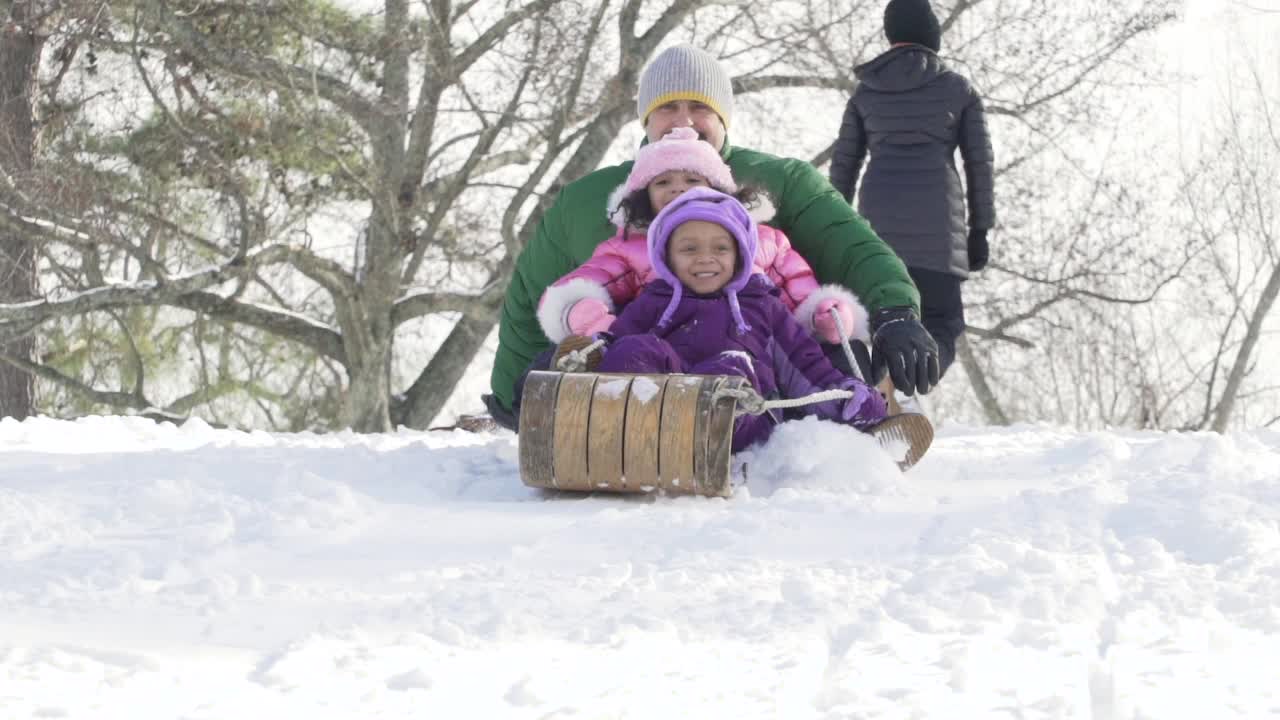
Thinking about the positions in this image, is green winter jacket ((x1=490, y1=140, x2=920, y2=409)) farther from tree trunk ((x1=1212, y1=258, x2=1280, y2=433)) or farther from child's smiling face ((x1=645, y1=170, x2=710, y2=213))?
tree trunk ((x1=1212, y1=258, x2=1280, y2=433))

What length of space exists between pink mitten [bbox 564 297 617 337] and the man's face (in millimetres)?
746

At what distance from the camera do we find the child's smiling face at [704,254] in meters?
3.71

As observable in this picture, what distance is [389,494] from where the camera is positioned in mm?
3402

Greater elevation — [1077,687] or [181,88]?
[181,88]

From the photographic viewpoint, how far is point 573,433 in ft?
10.9

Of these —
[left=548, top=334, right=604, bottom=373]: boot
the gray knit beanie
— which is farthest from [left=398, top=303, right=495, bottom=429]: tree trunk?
[left=548, top=334, right=604, bottom=373]: boot

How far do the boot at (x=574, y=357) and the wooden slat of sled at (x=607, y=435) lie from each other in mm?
264

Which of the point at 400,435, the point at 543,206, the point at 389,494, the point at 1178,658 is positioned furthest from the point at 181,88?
the point at 1178,658

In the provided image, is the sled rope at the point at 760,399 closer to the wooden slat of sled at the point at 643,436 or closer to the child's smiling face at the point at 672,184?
the wooden slat of sled at the point at 643,436

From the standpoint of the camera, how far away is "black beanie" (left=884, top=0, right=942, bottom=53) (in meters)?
5.59

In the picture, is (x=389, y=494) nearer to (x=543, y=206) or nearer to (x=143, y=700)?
(x=143, y=700)

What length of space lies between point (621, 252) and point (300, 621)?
7.06 feet

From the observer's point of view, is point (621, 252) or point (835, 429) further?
point (621, 252)

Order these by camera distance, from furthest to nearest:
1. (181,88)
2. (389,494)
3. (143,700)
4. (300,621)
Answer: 1. (181,88)
2. (389,494)
3. (300,621)
4. (143,700)
